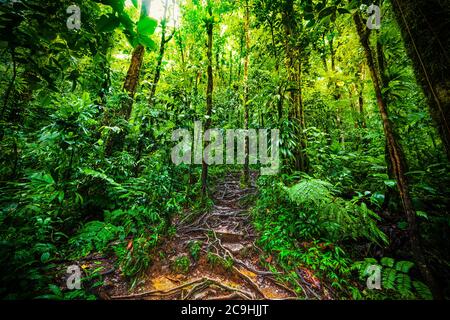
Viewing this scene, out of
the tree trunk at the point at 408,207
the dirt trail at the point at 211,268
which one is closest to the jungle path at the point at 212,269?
the dirt trail at the point at 211,268

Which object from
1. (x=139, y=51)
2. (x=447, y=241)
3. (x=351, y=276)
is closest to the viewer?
(x=447, y=241)

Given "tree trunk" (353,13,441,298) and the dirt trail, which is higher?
"tree trunk" (353,13,441,298)

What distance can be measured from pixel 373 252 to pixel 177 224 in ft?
11.7

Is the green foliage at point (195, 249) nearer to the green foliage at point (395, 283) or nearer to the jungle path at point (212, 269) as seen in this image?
the jungle path at point (212, 269)

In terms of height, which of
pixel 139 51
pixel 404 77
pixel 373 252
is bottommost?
pixel 373 252

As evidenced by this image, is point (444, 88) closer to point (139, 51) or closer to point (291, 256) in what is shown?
point (291, 256)

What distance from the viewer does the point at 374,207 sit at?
11.0 feet

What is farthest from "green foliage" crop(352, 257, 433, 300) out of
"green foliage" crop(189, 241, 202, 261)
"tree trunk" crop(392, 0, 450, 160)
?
"green foliage" crop(189, 241, 202, 261)

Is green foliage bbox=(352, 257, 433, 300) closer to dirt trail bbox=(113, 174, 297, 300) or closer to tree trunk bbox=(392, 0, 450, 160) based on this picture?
dirt trail bbox=(113, 174, 297, 300)

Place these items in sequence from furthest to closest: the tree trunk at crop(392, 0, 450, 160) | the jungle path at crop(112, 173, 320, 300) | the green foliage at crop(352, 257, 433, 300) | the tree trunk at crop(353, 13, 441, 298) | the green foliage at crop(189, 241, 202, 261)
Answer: the green foliage at crop(189, 241, 202, 261)
the jungle path at crop(112, 173, 320, 300)
the green foliage at crop(352, 257, 433, 300)
the tree trunk at crop(353, 13, 441, 298)
the tree trunk at crop(392, 0, 450, 160)

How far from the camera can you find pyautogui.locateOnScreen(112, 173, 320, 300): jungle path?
254cm

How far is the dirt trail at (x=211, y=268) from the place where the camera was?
256 centimetres

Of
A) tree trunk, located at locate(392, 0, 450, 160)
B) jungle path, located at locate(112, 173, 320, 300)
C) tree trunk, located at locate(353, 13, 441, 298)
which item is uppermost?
tree trunk, located at locate(392, 0, 450, 160)
